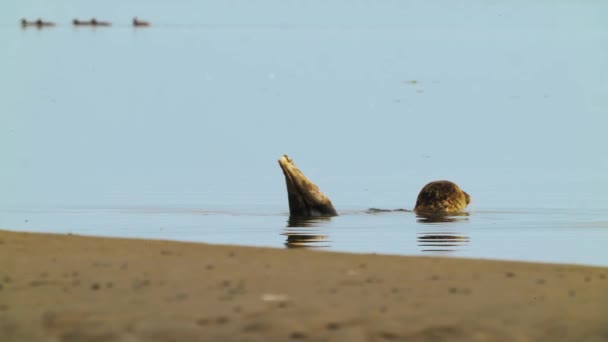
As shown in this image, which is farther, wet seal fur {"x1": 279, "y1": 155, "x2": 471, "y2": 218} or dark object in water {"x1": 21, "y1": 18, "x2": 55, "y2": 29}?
dark object in water {"x1": 21, "y1": 18, "x2": 55, "y2": 29}

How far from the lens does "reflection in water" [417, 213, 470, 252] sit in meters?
17.7

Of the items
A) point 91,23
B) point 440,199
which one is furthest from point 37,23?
point 440,199

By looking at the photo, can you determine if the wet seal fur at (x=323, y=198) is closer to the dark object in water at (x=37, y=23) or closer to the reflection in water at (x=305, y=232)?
the reflection in water at (x=305, y=232)

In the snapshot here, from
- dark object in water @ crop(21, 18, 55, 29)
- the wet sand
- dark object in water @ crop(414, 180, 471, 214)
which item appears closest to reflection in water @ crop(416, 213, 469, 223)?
dark object in water @ crop(414, 180, 471, 214)

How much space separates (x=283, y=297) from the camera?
410 inches

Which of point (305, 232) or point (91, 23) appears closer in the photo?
point (305, 232)

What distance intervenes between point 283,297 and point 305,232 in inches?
344

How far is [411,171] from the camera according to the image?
29.3m

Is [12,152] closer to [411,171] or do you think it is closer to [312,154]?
[312,154]

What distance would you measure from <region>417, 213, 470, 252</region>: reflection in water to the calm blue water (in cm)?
5

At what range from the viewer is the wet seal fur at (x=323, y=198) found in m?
21.2

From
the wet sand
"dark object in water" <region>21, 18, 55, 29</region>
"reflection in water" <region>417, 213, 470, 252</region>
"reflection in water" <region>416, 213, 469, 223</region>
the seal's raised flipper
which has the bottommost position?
the wet sand

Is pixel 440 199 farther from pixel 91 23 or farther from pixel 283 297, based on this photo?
pixel 91 23

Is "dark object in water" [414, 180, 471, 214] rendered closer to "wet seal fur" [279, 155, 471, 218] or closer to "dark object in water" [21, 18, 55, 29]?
"wet seal fur" [279, 155, 471, 218]
